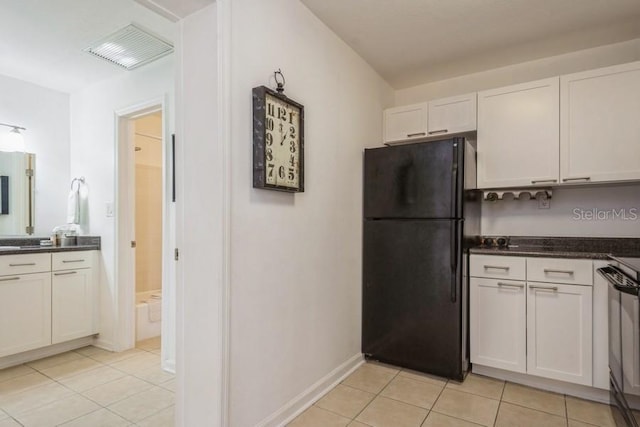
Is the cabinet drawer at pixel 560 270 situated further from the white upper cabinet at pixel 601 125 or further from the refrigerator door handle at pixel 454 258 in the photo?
the white upper cabinet at pixel 601 125

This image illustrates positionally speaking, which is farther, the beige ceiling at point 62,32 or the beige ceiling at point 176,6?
the beige ceiling at point 62,32

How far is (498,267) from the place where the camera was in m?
2.37

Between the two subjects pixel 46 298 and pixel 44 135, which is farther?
pixel 44 135

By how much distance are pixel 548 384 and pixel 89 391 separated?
3.06 metres

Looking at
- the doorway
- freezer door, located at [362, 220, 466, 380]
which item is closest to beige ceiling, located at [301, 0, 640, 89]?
freezer door, located at [362, 220, 466, 380]

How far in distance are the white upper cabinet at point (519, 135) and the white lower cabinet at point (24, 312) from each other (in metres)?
3.69

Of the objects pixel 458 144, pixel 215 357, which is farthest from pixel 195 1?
pixel 458 144

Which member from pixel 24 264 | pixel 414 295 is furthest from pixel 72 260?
pixel 414 295

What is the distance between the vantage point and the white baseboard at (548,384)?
6.96 ft

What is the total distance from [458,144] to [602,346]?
4.96 ft

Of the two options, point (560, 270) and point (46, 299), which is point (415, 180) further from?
point (46, 299)

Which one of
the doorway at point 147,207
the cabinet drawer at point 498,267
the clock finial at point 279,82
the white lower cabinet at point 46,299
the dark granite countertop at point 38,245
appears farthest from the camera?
the doorway at point 147,207

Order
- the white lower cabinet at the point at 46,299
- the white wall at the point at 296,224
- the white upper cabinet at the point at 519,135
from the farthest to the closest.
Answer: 1. the white lower cabinet at the point at 46,299
2. the white upper cabinet at the point at 519,135
3. the white wall at the point at 296,224

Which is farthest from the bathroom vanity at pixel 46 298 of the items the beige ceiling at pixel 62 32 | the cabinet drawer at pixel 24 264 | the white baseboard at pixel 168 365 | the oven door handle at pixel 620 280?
the oven door handle at pixel 620 280
